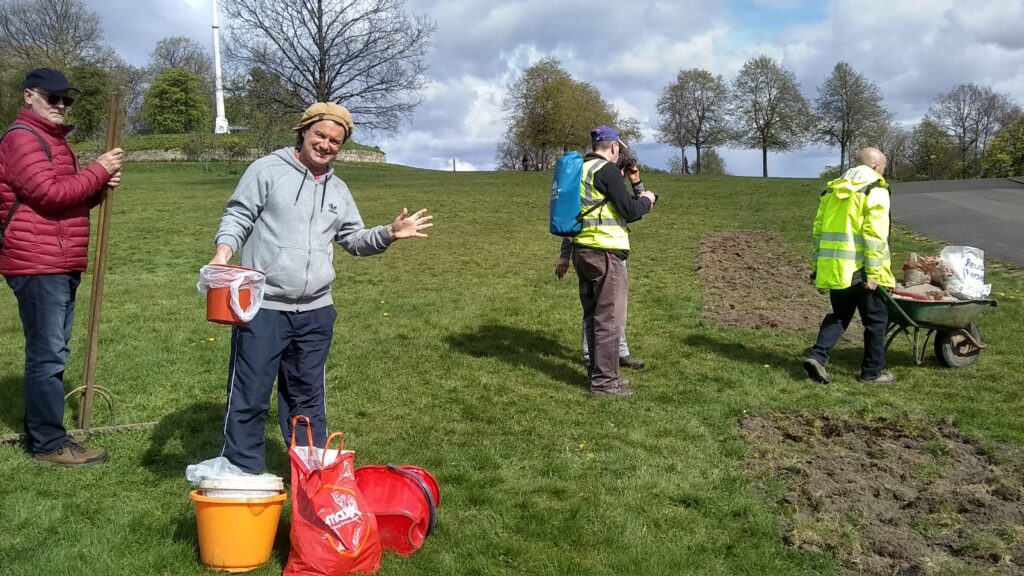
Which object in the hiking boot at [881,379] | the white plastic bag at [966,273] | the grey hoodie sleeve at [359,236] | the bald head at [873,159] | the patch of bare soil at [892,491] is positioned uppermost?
the bald head at [873,159]

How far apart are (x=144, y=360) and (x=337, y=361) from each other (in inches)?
72.9

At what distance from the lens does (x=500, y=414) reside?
6.08 meters

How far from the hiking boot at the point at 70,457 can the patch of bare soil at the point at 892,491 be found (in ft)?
Result: 13.8

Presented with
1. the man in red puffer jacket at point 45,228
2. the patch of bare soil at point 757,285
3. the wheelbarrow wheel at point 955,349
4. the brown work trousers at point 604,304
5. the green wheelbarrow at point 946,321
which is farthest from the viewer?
the patch of bare soil at point 757,285

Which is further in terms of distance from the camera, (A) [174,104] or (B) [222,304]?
(A) [174,104]

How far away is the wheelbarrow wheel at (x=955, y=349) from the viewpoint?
24.3ft

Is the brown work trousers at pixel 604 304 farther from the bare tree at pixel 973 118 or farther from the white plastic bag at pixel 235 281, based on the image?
the bare tree at pixel 973 118

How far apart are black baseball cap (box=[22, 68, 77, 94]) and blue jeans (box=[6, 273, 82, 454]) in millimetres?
1108

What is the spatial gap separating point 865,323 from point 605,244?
102 inches

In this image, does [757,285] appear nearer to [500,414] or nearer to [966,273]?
[966,273]

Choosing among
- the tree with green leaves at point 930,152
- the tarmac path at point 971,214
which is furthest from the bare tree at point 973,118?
the tarmac path at point 971,214

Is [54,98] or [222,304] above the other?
[54,98]

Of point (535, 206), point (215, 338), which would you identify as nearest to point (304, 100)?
point (535, 206)

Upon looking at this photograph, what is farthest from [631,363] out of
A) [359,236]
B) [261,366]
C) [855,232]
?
[261,366]
